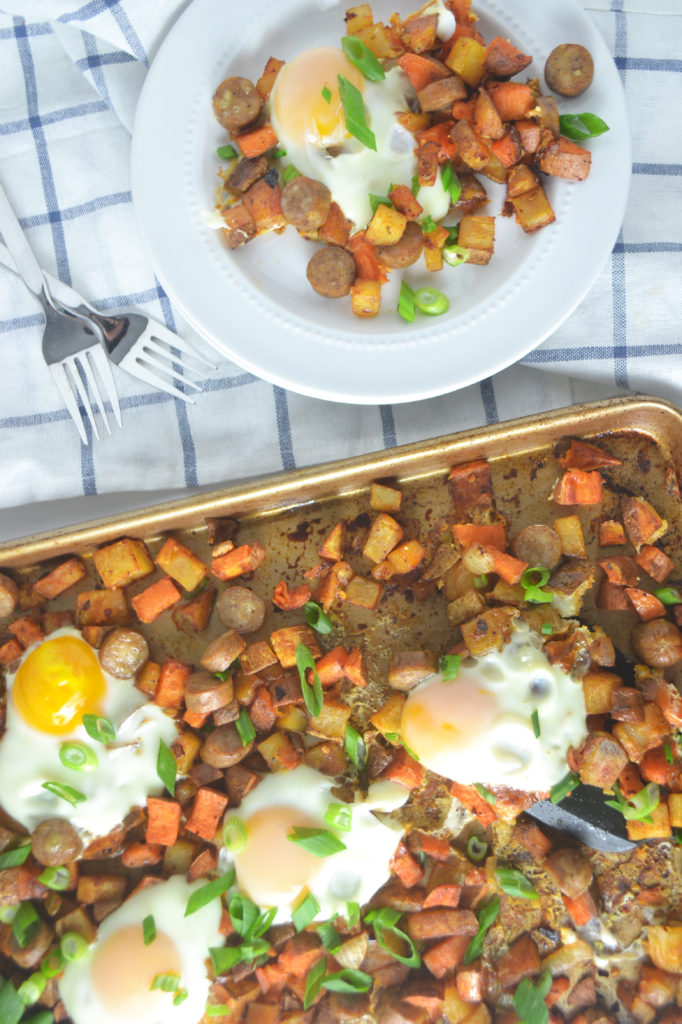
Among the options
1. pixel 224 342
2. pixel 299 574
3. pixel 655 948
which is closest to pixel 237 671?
pixel 299 574

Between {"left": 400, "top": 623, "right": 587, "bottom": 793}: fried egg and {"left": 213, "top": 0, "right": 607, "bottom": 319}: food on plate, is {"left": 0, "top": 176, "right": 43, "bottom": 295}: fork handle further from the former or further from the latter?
{"left": 400, "top": 623, "right": 587, "bottom": 793}: fried egg

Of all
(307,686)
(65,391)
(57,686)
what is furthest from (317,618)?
(65,391)

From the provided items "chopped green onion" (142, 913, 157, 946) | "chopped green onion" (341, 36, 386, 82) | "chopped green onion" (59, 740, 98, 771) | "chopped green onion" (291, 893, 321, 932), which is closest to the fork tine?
"chopped green onion" (59, 740, 98, 771)

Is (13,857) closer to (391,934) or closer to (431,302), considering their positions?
(391,934)

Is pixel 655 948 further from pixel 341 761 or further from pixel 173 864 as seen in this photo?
pixel 173 864

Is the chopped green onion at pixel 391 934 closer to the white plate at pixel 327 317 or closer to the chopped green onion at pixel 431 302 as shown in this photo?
the white plate at pixel 327 317

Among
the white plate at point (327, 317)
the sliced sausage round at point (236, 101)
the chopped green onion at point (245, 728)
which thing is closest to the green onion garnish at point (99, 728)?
the chopped green onion at point (245, 728)
